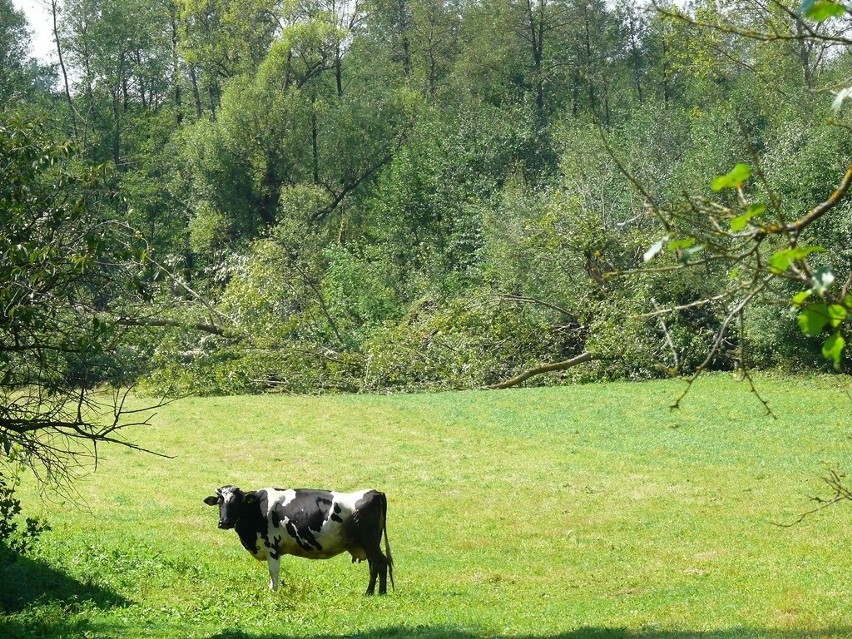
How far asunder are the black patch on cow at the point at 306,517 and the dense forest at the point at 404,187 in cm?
231

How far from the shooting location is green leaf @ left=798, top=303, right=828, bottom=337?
130 inches

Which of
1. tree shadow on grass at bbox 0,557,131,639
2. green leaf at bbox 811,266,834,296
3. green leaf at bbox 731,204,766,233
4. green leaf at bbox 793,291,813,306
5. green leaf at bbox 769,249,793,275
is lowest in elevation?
tree shadow on grass at bbox 0,557,131,639

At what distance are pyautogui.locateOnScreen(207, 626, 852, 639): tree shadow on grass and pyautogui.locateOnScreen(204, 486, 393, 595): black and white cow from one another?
2.42m

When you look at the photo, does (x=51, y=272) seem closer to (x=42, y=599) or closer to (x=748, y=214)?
(x=42, y=599)

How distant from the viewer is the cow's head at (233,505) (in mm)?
12719

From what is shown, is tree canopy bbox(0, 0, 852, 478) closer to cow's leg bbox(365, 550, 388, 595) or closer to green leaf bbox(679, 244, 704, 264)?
green leaf bbox(679, 244, 704, 264)

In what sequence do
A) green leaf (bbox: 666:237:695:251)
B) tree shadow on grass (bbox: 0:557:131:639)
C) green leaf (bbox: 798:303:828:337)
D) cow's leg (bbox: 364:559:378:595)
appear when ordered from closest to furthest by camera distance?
green leaf (bbox: 798:303:828:337) → green leaf (bbox: 666:237:695:251) → tree shadow on grass (bbox: 0:557:131:639) → cow's leg (bbox: 364:559:378:595)

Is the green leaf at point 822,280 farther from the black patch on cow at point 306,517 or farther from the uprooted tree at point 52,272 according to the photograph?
the black patch on cow at point 306,517

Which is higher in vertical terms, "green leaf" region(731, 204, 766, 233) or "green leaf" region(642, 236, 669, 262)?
"green leaf" region(731, 204, 766, 233)

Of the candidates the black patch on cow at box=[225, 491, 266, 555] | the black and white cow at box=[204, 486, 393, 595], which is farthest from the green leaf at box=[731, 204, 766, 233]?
the black patch on cow at box=[225, 491, 266, 555]

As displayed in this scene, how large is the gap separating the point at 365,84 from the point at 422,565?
45.8 meters

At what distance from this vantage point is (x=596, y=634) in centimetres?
975

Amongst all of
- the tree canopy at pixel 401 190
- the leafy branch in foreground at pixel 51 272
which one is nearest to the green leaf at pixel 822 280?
the tree canopy at pixel 401 190

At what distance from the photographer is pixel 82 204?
31.4 feet
